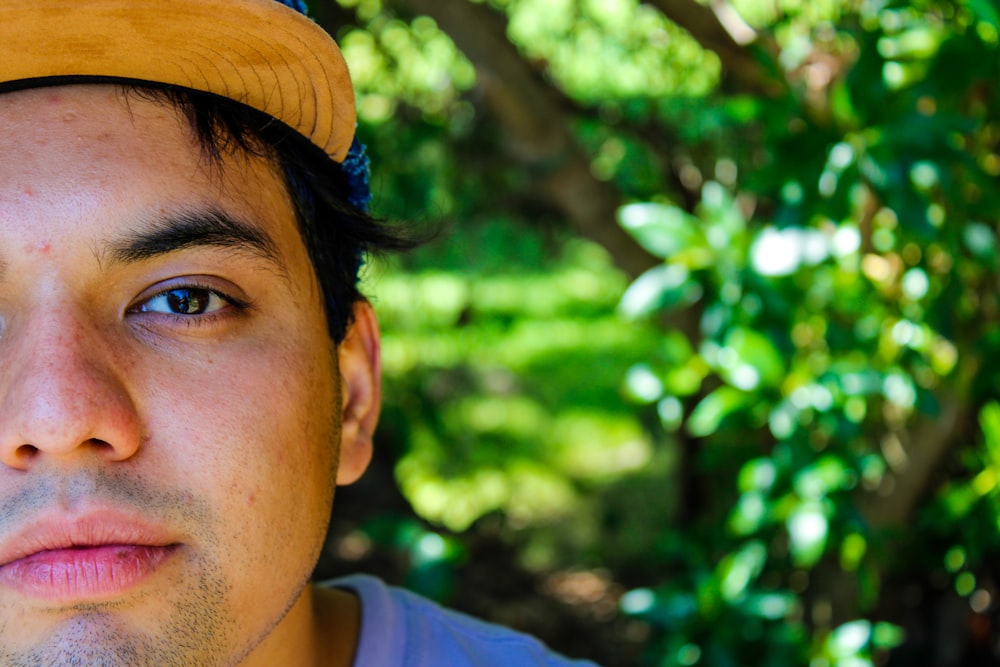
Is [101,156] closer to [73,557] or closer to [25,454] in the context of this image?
[25,454]

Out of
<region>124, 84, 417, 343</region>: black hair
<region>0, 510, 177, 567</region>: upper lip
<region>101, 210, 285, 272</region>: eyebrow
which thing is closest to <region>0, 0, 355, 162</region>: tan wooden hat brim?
<region>124, 84, 417, 343</region>: black hair

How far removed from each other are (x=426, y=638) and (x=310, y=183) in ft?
2.66

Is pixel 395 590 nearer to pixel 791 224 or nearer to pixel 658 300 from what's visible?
pixel 658 300

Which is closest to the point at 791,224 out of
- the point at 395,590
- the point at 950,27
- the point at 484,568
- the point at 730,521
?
the point at 950,27

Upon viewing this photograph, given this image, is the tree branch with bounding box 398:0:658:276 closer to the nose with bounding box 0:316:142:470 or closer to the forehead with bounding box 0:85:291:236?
the forehead with bounding box 0:85:291:236

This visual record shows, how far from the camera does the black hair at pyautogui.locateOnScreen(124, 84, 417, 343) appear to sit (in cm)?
156

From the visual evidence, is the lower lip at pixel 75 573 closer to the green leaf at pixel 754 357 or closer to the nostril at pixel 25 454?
the nostril at pixel 25 454

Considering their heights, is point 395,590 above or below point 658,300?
below

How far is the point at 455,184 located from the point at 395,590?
2013 mm

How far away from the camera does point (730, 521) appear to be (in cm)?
266

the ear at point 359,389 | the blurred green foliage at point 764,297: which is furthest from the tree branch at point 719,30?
the ear at point 359,389

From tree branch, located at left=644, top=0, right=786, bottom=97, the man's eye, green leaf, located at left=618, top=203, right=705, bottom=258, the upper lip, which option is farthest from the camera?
tree branch, located at left=644, top=0, right=786, bottom=97

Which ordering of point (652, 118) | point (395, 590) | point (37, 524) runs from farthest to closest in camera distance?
point (652, 118) → point (395, 590) → point (37, 524)

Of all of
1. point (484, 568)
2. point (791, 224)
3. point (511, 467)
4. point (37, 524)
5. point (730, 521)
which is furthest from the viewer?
point (511, 467)
